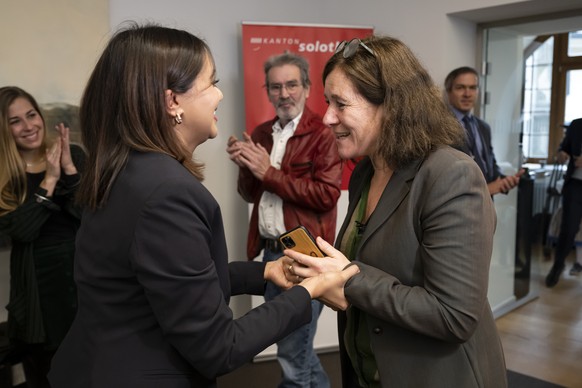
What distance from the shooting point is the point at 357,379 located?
4.75ft

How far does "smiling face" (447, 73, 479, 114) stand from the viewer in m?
3.36

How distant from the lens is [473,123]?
3.47m

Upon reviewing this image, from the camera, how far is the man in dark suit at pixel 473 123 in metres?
3.36

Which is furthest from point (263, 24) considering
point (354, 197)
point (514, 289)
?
point (514, 289)

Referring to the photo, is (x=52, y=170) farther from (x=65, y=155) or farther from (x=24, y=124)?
(x=24, y=124)

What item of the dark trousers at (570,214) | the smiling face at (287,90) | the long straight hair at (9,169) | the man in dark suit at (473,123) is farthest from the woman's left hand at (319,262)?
the dark trousers at (570,214)

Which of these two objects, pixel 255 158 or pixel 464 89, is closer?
pixel 255 158

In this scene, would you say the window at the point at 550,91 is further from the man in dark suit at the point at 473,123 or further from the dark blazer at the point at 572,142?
the man in dark suit at the point at 473,123

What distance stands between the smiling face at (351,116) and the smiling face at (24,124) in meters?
1.92

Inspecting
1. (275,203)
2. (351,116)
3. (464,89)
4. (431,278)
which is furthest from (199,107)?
(464,89)

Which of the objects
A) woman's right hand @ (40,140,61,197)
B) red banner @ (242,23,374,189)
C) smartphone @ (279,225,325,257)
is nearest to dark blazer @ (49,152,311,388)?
smartphone @ (279,225,325,257)

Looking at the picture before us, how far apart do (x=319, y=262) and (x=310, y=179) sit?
1.22 meters

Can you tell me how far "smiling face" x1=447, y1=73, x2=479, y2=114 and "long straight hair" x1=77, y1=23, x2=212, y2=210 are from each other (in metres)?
2.65

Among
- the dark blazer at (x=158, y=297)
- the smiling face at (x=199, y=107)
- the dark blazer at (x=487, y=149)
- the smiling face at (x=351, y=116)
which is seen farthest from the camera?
the dark blazer at (x=487, y=149)
